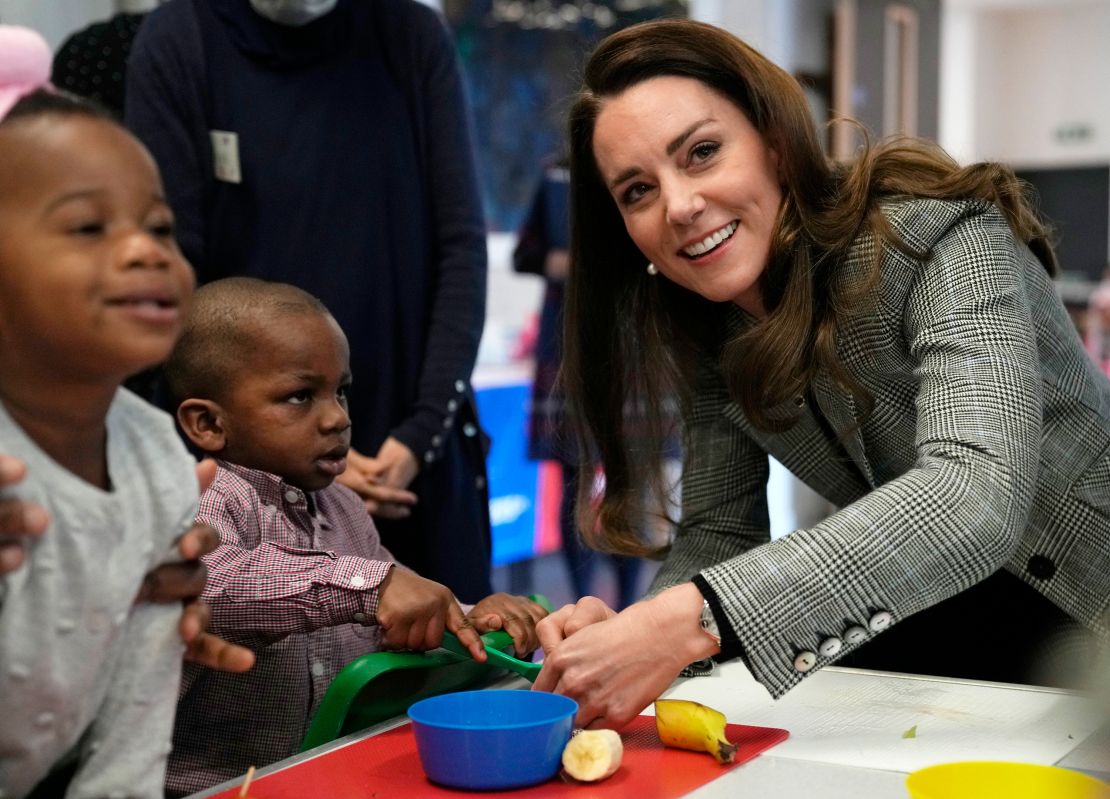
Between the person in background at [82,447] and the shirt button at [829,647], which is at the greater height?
the person in background at [82,447]

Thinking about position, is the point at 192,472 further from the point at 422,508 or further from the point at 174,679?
the point at 422,508

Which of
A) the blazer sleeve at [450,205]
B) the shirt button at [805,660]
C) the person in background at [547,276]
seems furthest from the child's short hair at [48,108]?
the person in background at [547,276]

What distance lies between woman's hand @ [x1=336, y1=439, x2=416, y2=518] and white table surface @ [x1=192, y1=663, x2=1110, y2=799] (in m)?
0.42

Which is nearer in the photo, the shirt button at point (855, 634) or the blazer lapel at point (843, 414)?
the shirt button at point (855, 634)

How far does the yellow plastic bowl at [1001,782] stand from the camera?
3.08 ft

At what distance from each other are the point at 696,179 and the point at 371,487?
2.06 ft

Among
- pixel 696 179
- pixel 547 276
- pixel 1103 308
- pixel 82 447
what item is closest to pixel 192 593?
pixel 82 447

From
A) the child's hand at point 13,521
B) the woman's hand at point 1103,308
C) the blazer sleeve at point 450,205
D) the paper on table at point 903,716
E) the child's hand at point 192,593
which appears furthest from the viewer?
the woman's hand at point 1103,308

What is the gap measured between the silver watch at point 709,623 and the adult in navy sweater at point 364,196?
2.30 ft

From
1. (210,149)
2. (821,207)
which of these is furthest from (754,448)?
(210,149)

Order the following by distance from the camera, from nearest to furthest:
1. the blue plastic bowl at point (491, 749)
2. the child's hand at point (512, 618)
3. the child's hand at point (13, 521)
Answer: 1. the child's hand at point (13, 521)
2. the blue plastic bowl at point (491, 749)
3. the child's hand at point (512, 618)

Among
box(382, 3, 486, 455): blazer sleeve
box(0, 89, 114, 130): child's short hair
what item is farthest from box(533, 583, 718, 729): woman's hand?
box(382, 3, 486, 455): blazer sleeve

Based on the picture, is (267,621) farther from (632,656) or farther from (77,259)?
(77,259)

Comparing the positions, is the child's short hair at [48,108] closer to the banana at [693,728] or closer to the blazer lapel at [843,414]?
the banana at [693,728]
